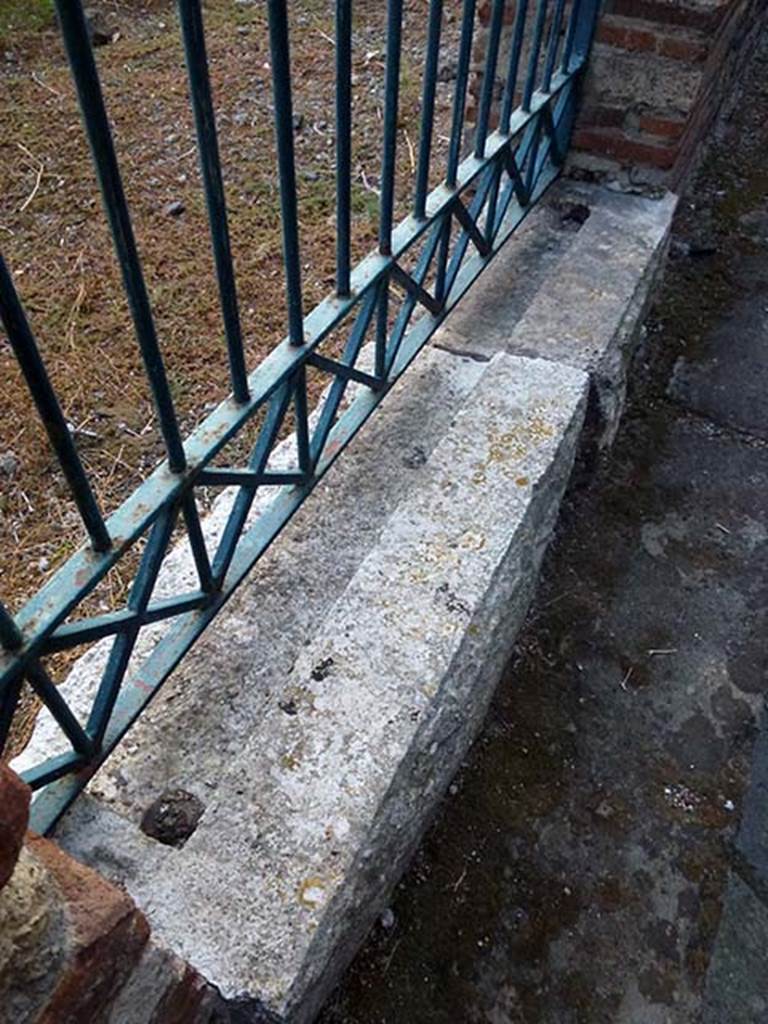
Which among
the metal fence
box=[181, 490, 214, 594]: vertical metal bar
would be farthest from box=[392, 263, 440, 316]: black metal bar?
box=[181, 490, 214, 594]: vertical metal bar

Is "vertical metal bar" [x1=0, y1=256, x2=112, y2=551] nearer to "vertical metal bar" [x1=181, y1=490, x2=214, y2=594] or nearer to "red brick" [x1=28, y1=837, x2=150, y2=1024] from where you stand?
"vertical metal bar" [x1=181, y1=490, x2=214, y2=594]

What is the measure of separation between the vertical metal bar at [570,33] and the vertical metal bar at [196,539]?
6.51ft

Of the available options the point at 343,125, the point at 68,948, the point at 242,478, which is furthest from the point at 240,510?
the point at 68,948

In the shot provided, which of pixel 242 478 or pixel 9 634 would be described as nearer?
pixel 9 634

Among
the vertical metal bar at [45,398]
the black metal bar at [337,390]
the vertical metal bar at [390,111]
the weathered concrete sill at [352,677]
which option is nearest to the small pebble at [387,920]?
the weathered concrete sill at [352,677]

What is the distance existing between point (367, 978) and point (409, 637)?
0.77 metres

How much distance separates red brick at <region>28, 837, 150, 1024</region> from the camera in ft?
3.45

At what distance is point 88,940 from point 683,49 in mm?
2852

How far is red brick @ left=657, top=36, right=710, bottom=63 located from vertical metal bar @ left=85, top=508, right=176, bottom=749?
2.25m

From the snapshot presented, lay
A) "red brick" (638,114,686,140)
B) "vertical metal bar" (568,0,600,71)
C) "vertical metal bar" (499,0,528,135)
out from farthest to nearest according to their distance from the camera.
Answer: "red brick" (638,114,686,140), "vertical metal bar" (568,0,600,71), "vertical metal bar" (499,0,528,135)

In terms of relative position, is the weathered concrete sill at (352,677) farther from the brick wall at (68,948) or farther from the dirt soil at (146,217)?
the dirt soil at (146,217)

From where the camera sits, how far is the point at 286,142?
4.88ft

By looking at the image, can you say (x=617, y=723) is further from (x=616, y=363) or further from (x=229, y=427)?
(x=229, y=427)

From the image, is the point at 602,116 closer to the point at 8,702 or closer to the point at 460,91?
the point at 460,91
